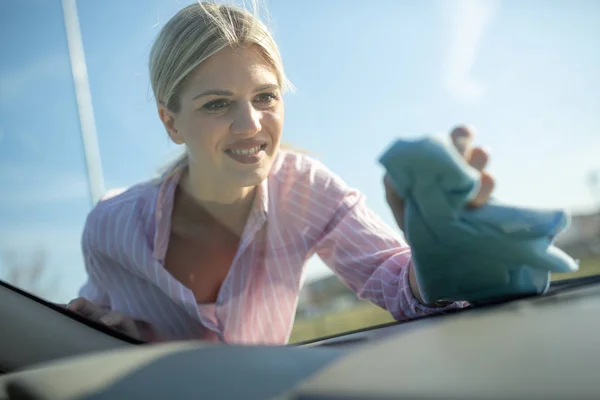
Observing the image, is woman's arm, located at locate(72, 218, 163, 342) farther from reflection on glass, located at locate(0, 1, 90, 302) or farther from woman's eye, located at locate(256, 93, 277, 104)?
woman's eye, located at locate(256, 93, 277, 104)

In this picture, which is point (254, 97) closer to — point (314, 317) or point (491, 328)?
point (314, 317)

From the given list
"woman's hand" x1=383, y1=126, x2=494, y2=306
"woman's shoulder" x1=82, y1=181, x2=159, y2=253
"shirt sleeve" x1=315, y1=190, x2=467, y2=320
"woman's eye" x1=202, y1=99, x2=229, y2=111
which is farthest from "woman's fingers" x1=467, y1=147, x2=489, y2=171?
"woman's shoulder" x1=82, y1=181, x2=159, y2=253

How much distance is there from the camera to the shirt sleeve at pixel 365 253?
123 cm

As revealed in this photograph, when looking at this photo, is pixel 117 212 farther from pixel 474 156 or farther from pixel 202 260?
pixel 474 156

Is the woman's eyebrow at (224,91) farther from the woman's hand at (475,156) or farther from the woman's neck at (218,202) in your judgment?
the woman's hand at (475,156)

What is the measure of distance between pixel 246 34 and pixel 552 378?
3.75 feet

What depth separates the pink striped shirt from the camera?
1.42m

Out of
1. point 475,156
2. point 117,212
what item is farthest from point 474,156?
point 117,212

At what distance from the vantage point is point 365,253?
1.39 meters

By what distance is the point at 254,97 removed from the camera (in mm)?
1330

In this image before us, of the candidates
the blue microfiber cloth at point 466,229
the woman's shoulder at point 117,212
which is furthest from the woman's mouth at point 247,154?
the blue microfiber cloth at point 466,229

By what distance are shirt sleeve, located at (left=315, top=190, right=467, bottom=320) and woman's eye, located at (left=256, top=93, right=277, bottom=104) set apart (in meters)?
0.34

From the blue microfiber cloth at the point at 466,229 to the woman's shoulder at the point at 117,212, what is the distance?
976mm

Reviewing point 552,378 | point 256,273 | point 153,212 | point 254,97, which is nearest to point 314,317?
point 256,273
